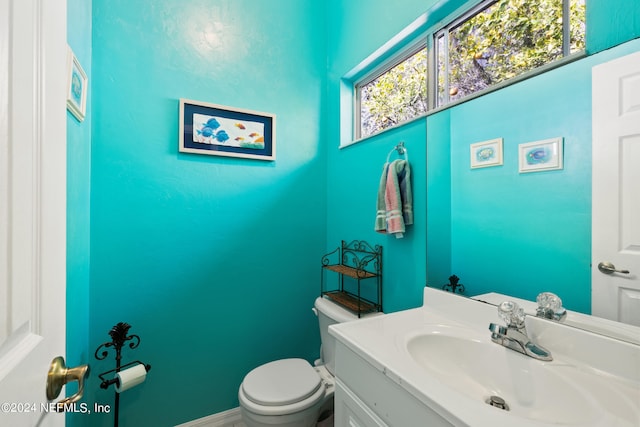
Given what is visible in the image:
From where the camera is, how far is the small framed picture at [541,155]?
829mm

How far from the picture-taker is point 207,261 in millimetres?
1575

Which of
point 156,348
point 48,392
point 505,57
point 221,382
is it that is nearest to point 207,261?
point 156,348

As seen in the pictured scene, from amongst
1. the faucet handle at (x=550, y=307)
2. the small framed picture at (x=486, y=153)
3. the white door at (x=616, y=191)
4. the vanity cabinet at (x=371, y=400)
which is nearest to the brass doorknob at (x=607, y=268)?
the white door at (x=616, y=191)

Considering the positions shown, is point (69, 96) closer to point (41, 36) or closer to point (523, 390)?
point (41, 36)

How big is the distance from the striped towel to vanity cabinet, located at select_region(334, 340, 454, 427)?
584 millimetres

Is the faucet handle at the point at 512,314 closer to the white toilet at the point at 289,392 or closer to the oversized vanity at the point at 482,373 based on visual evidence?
the oversized vanity at the point at 482,373

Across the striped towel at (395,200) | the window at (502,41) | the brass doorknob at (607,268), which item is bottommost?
the brass doorknob at (607,268)

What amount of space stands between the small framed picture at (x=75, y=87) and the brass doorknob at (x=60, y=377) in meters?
0.84

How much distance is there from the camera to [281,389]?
1.24m

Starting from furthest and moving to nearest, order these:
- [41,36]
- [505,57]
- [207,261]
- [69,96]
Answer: [207,261]
[505,57]
[69,96]
[41,36]

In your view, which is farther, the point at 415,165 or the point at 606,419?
the point at 415,165

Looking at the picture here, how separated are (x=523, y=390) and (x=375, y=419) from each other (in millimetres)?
396

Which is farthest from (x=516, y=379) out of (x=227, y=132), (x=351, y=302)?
(x=227, y=132)

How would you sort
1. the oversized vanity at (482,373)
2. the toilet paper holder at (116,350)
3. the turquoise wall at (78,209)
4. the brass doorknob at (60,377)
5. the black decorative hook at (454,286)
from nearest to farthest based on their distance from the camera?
the brass doorknob at (60,377) → the oversized vanity at (482,373) → the turquoise wall at (78,209) → the black decorative hook at (454,286) → the toilet paper holder at (116,350)
